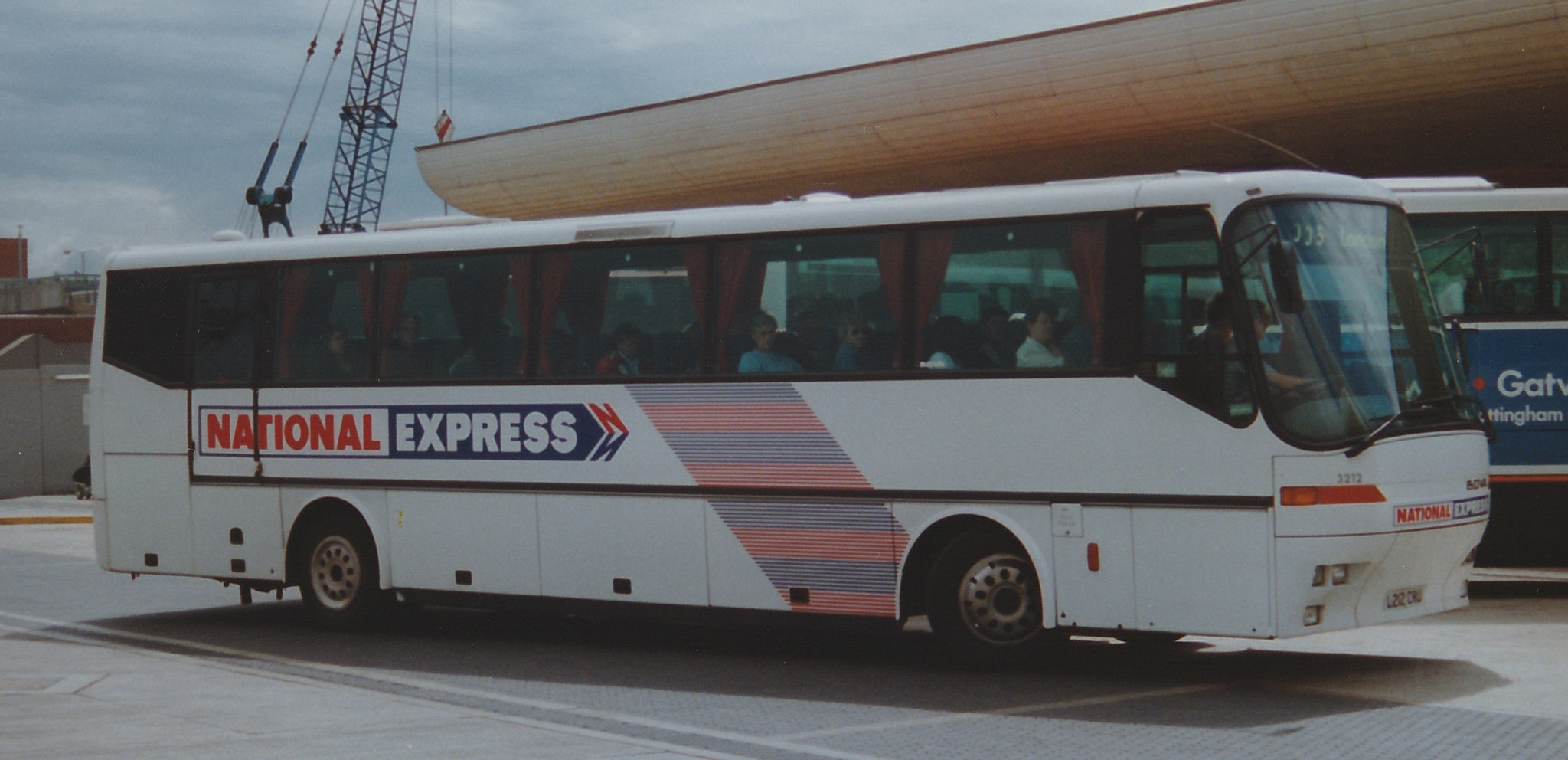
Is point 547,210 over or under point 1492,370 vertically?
over

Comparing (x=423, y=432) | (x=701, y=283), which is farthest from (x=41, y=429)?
(x=701, y=283)

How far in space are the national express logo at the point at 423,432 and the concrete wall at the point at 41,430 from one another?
2177 centimetres

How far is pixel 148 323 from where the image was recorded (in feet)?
51.0

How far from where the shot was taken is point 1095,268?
1092 cm

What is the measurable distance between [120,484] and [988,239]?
825 centimetres

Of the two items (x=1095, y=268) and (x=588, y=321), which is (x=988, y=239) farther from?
(x=588, y=321)

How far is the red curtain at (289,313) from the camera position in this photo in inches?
577

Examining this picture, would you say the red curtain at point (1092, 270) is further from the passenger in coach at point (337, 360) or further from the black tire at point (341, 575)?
the black tire at point (341, 575)

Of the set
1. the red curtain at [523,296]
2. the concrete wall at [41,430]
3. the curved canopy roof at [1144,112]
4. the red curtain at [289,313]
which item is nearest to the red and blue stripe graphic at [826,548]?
the red curtain at [523,296]

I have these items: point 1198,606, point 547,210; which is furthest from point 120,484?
point 547,210

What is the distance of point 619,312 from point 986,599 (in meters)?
3.40

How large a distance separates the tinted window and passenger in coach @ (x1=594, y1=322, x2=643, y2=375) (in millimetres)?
4353

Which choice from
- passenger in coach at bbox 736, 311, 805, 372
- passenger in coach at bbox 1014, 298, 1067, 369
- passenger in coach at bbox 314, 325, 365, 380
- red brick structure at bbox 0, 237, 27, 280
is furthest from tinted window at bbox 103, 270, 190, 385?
red brick structure at bbox 0, 237, 27, 280

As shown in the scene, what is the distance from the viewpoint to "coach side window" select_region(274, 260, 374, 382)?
14.2m
